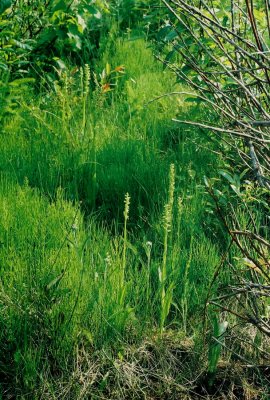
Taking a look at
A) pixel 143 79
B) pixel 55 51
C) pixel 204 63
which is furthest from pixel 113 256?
pixel 55 51

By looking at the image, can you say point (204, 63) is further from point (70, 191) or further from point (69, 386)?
point (69, 386)

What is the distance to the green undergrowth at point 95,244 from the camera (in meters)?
2.61

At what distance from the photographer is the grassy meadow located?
8.55 feet

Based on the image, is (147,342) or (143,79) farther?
(143,79)

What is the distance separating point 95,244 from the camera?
308 centimetres

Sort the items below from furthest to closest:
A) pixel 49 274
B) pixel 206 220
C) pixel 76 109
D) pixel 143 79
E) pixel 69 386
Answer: pixel 143 79
pixel 76 109
pixel 206 220
pixel 49 274
pixel 69 386

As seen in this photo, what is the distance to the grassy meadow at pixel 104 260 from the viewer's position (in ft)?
8.55

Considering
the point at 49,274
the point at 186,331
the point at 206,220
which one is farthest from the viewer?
the point at 206,220

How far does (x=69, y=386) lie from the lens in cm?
254

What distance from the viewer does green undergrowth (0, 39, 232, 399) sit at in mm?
2609

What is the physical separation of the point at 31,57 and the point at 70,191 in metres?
1.74

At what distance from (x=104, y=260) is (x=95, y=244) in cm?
20

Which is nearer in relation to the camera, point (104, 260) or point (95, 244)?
point (104, 260)

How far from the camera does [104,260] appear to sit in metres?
2.89
